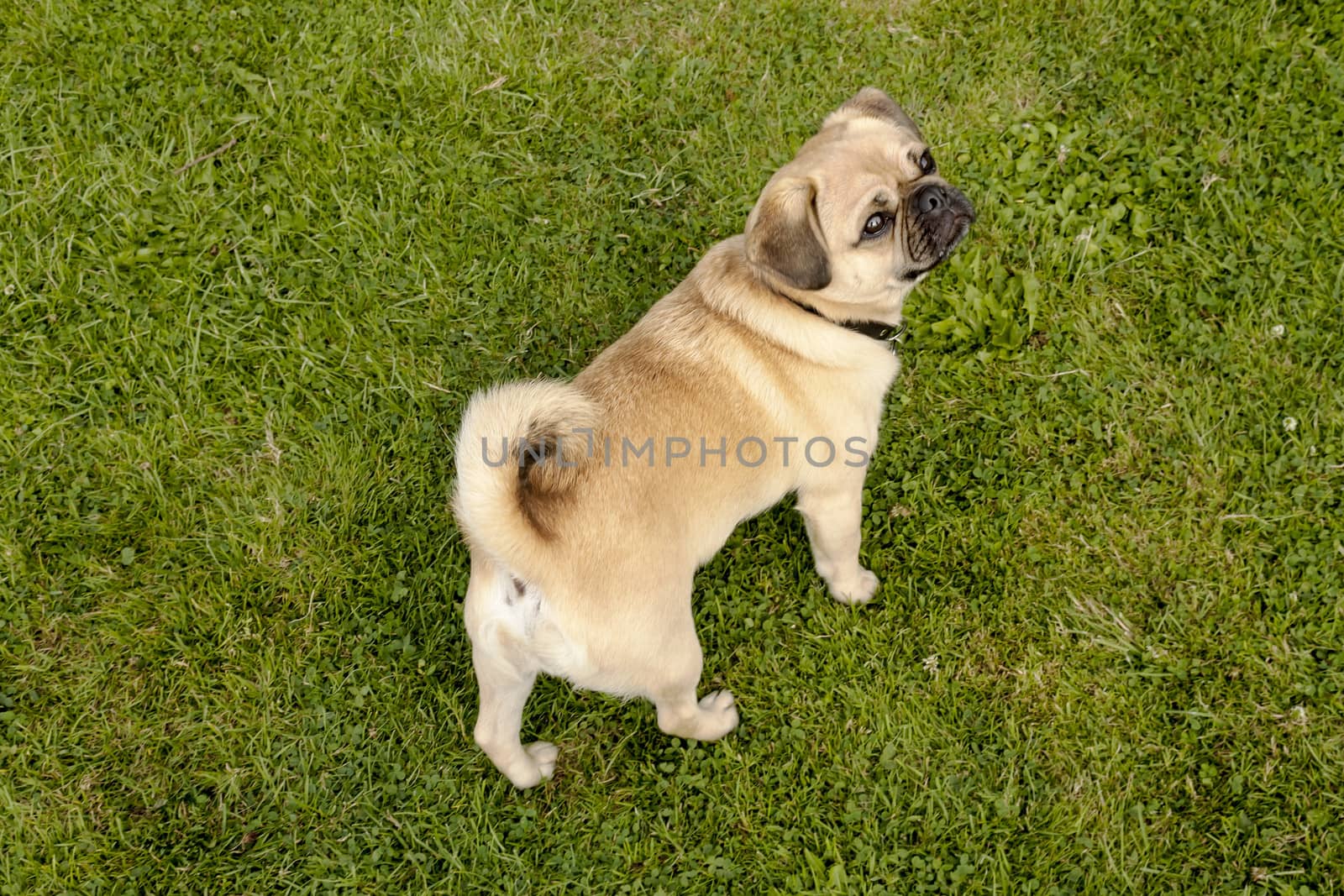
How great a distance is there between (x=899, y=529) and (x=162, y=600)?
3.23 m

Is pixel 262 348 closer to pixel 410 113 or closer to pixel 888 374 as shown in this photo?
pixel 410 113

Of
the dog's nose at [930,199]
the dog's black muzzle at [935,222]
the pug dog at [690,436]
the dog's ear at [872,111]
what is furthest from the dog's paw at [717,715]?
the dog's ear at [872,111]

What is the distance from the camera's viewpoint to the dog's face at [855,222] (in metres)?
2.96

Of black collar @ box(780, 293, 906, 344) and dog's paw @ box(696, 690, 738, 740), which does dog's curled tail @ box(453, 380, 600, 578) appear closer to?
black collar @ box(780, 293, 906, 344)

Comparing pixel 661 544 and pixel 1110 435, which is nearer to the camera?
pixel 661 544

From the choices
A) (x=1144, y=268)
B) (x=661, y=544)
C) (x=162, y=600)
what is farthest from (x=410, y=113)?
(x=1144, y=268)

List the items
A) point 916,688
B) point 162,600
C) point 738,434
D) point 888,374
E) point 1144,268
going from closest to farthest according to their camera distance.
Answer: point 738,434 → point 888,374 → point 916,688 → point 162,600 → point 1144,268

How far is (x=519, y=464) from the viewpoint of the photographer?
2619 mm

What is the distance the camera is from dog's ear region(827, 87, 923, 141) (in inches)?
136

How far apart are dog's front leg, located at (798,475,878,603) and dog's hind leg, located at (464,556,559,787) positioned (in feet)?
3.90

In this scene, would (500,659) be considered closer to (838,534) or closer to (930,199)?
(838,534)

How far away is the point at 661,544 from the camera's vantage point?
9.30ft

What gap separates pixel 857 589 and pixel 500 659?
5.32 feet

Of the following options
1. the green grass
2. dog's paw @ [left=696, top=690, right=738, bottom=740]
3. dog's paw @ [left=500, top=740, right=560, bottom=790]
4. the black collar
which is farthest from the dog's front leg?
dog's paw @ [left=500, top=740, right=560, bottom=790]
